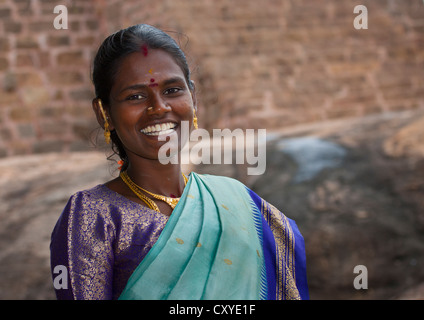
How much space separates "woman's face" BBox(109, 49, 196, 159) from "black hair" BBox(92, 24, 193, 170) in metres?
0.02

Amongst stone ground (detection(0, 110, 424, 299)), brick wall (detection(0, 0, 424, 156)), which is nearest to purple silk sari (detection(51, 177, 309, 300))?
stone ground (detection(0, 110, 424, 299))

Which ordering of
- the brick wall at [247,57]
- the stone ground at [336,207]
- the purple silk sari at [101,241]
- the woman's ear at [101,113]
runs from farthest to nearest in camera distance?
the brick wall at [247,57], the stone ground at [336,207], the woman's ear at [101,113], the purple silk sari at [101,241]

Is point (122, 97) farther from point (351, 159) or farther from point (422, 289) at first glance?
point (351, 159)

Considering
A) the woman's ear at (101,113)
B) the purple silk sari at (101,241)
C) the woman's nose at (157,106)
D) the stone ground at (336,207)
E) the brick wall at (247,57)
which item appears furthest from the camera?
the brick wall at (247,57)

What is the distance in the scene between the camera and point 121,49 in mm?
1422

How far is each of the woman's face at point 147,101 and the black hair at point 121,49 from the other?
0.02 m

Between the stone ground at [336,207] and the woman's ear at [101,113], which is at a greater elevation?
the woman's ear at [101,113]

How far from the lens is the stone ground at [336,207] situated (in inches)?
125

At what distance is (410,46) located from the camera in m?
7.53

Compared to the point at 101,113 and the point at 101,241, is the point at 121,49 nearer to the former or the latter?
the point at 101,113

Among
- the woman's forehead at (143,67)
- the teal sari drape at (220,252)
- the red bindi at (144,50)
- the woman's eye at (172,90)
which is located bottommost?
the teal sari drape at (220,252)

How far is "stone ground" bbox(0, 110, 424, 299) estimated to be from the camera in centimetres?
318

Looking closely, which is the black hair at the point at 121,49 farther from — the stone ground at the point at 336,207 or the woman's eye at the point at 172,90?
the stone ground at the point at 336,207

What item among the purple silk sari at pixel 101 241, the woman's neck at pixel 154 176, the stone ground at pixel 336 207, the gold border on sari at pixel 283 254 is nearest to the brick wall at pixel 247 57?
the stone ground at pixel 336 207
